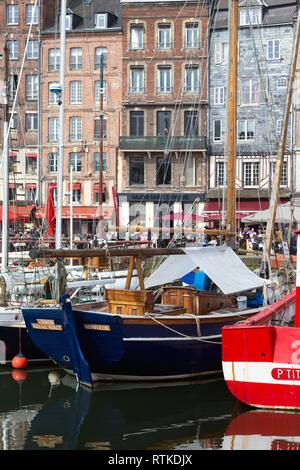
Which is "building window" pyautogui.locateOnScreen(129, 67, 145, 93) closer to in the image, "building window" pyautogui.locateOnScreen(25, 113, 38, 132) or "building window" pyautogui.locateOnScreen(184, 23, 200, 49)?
"building window" pyautogui.locateOnScreen(184, 23, 200, 49)

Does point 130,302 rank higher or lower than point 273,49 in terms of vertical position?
lower

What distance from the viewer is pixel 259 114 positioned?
57.2 meters

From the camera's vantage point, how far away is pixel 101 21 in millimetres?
60406

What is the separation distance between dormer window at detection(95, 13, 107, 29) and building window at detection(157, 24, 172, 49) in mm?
4374

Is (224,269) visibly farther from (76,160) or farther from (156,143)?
(76,160)

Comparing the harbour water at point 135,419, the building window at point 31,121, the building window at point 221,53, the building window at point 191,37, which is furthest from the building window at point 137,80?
the harbour water at point 135,419

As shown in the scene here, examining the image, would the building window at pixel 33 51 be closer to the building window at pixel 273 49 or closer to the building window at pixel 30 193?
the building window at pixel 30 193

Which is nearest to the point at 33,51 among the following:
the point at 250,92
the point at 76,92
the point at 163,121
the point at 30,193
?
the point at 76,92

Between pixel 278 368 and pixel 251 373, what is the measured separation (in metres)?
0.57

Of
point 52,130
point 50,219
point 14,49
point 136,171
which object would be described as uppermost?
point 14,49

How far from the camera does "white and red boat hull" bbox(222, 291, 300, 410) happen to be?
51.1 feet

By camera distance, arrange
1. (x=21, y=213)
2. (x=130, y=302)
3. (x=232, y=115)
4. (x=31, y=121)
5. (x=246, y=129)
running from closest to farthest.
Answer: (x=130, y=302) < (x=232, y=115) < (x=21, y=213) < (x=246, y=129) < (x=31, y=121)

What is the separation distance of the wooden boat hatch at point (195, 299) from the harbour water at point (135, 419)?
1.78 meters

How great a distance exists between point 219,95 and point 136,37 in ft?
23.9
